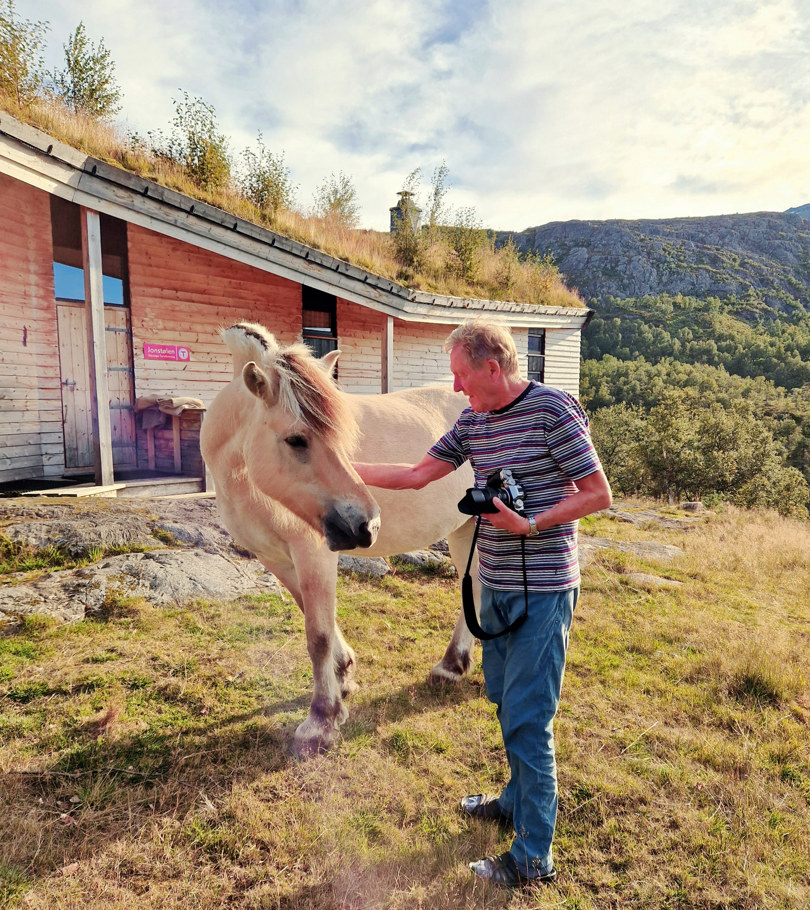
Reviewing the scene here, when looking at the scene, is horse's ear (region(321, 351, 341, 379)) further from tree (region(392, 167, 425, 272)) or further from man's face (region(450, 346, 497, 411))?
tree (region(392, 167, 425, 272))

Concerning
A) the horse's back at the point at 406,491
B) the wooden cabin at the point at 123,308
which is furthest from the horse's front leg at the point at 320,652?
the wooden cabin at the point at 123,308

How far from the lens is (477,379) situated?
1.98 metres

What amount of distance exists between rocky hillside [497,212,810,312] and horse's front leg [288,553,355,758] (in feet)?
394

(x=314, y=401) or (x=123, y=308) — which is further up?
(x=123, y=308)

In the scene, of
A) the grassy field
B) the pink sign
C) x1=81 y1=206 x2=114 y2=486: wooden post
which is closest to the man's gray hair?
the grassy field

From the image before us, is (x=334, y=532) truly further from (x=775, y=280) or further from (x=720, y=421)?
(x=775, y=280)

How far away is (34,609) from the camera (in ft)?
12.8

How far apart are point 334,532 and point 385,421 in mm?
1292

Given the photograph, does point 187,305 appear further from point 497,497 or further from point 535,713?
point 535,713

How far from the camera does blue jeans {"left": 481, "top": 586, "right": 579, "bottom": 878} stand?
Result: 187 centimetres

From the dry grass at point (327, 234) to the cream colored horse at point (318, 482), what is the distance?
827 centimetres

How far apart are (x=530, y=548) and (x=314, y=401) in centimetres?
120

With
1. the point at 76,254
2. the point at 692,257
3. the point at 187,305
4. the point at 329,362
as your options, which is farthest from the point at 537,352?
the point at 692,257

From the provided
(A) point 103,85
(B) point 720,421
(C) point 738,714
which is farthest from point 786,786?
(B) point 720,421
